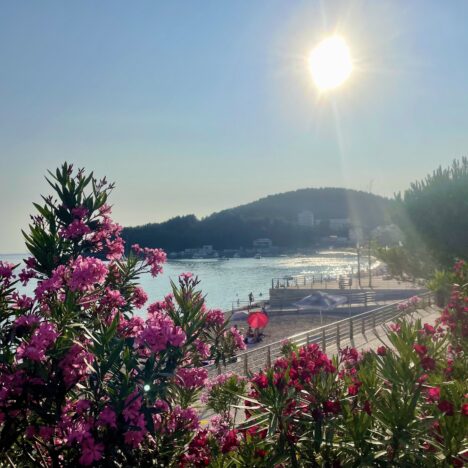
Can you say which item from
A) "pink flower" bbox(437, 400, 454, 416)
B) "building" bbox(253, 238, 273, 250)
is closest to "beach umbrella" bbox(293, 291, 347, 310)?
"pink flower" bbox(437, 400, 454, 416)

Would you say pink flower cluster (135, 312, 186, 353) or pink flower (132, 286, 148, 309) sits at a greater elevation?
pink flower (132, 286, 148, 309)

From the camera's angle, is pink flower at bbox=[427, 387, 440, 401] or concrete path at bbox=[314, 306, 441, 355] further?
concrete path at bbox=[314, 306, 441, 355]

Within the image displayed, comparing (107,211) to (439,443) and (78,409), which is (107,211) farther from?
(439,443)

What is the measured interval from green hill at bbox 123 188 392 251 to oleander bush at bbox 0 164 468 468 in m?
122

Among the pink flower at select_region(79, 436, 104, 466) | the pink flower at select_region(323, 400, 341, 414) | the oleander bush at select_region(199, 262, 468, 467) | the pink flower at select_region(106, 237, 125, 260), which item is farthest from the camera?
the pink flower at select_region(106, 237, 125, 260)

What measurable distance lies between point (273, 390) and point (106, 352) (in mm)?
1020

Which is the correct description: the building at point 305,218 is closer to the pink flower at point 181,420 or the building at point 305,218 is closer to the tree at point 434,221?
the tree at point 434,221

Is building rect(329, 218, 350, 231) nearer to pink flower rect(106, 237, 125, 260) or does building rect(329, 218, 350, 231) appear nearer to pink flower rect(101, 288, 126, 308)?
pink flower rect(106, 237, 125, 260)

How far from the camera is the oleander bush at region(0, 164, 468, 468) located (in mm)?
2623

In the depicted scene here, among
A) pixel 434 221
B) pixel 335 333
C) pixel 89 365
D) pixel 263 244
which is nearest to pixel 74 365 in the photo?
pixel 89 365

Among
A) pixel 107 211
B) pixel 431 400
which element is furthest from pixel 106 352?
pixel 431 400

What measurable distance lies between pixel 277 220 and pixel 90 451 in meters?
161

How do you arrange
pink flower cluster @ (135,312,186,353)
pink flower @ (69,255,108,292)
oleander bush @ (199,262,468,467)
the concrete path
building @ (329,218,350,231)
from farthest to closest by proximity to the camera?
building @ (329,218,350,231), the concrete path, pink flower @ (69,255,108,292), oleander bush @ (199,262,468,467), pink flower cluster @ (135,312,186,353)

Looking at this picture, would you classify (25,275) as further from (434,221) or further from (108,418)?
(434,221)
